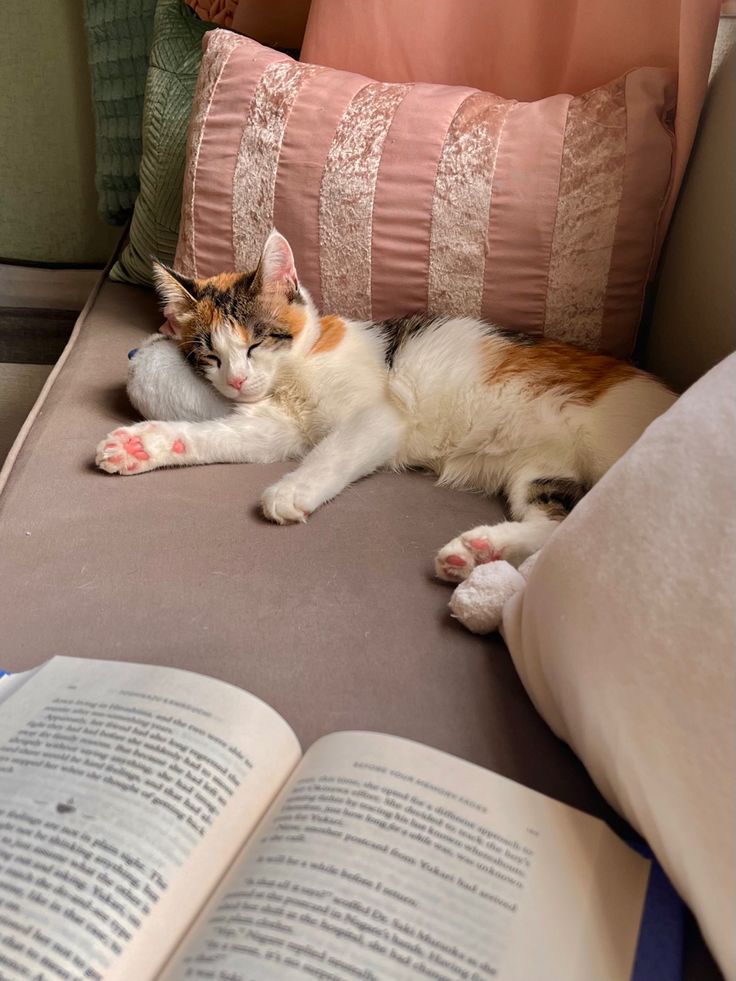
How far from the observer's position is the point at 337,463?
3.44 feet

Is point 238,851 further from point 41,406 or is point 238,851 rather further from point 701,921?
point 41,406

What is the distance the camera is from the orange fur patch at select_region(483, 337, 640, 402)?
1079mm

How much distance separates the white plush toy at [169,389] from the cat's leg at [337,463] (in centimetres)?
20

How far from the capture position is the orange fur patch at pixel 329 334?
1212 mm

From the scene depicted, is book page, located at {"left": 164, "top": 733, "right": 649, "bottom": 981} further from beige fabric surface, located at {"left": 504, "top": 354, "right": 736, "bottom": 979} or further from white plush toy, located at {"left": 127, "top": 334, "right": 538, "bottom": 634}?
white plush toy, located at {"left": 127, "top": 334, "right": 538, "bottom": 634}

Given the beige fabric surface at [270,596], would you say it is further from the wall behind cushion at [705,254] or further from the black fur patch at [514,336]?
the wall behind cushion at [705,254]

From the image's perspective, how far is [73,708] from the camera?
0.65 m

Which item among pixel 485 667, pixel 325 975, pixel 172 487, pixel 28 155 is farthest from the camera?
pixel 28 155

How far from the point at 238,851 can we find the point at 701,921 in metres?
0.30

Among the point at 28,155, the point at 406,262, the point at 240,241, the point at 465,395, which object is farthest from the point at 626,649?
the point at 28,155

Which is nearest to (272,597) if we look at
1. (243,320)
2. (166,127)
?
(243,320)

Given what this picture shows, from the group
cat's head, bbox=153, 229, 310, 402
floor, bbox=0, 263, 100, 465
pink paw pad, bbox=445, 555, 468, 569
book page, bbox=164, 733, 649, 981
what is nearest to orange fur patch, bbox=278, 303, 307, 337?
Answer: cat's head, bbox=153, 229, 310, 402

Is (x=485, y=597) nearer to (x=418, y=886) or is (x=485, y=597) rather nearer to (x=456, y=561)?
(x=456, y=561)

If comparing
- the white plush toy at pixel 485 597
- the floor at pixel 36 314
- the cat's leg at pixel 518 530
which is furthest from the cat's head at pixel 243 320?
the floor at pixel 36 314
